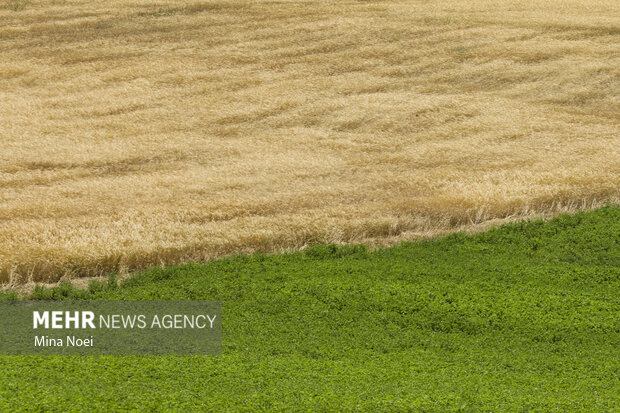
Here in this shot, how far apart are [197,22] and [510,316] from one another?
20890 millimetres

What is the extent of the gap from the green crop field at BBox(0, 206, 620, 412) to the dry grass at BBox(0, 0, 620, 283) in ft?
4.90

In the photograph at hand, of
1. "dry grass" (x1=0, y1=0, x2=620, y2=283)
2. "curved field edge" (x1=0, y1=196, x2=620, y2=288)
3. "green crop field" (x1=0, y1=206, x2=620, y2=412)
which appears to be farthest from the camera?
"dry grass" (x1=0, y1=0, x2=620, y2=283)

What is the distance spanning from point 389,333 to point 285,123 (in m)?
11.9

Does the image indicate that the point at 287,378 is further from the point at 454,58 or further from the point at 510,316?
the point at 454,58

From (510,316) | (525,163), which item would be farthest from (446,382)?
(525,163)

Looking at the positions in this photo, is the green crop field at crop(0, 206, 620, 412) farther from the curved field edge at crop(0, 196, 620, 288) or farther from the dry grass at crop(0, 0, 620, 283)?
the dry grass at crop(0, 0, 620, 283)

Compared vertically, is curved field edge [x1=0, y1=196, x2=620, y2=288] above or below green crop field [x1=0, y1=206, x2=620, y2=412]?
below

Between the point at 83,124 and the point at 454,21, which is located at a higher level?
the point at 454,21

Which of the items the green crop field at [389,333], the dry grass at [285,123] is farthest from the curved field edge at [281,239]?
the green crop field at [389,333]

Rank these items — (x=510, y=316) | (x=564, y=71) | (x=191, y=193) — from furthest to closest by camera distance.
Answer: (x=564, y=71)
(x=191, y=193)
(x=510, y=316)

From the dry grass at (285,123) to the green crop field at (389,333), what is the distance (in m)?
1.49

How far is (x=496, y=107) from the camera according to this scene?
21.7 meters

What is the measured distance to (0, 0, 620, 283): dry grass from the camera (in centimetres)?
1410

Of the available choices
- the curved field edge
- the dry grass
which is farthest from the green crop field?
the dry grass
